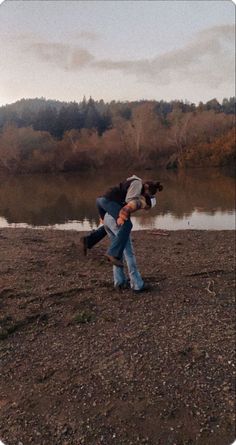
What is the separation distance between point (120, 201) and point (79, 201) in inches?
6.4

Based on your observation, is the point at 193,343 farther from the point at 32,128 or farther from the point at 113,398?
the point at 32,128

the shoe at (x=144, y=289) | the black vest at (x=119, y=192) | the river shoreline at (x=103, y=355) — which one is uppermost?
the black vest at (x=119, y=192)

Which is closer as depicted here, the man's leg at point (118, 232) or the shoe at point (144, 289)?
the man's leg at point (118, 232)

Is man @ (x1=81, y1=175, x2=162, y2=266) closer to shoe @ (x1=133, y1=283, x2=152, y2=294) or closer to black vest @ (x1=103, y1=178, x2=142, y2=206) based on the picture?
black vest @ (x1=103, y1=178, x2=142, y2=206)

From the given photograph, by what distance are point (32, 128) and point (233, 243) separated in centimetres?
428

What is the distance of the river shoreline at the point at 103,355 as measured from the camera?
935mm

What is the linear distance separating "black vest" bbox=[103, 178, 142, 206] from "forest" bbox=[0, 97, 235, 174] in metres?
0.16

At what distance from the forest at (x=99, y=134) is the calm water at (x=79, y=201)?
0.11 feet

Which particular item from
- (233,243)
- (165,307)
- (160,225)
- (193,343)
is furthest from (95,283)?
(233,243)

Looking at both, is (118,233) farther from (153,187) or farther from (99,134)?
(99,134)

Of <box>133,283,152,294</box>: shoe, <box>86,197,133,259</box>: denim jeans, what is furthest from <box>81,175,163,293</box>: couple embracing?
<box>133,283,152,294</box>: shoe

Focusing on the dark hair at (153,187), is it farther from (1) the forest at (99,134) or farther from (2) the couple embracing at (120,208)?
(1) the forest at (99,134)

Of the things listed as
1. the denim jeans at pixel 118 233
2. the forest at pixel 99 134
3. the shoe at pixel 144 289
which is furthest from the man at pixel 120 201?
the shoe at pixel 144 289

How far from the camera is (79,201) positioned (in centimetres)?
95
